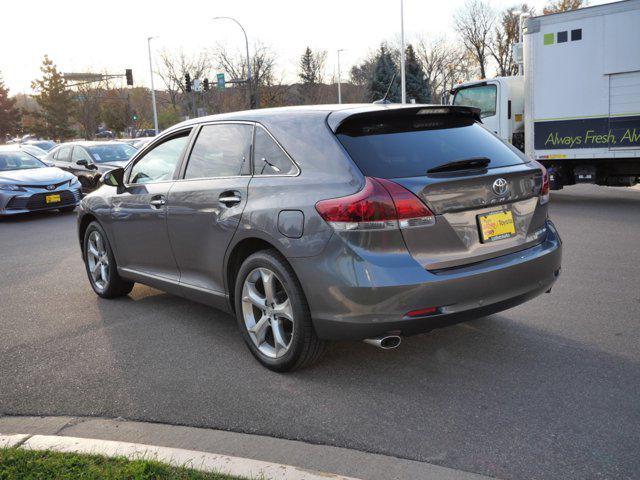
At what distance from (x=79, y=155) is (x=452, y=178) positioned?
15108 mm

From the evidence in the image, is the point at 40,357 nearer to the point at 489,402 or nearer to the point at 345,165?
the point at 345,165

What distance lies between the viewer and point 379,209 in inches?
131

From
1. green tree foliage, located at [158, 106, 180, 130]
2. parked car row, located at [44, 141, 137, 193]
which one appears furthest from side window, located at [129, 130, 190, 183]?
green tree foliage, located at [158, 106, 180, 130]

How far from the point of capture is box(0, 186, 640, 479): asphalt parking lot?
9.93 ft

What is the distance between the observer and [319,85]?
231 ft

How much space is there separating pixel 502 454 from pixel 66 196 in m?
12.4

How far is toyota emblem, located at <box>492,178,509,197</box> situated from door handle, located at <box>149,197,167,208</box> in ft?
8.15

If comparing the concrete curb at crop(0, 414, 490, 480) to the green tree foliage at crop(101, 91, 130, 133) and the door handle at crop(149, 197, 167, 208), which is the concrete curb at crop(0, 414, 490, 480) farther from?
the green tree foliage at crop(101, 91, 130, 133)

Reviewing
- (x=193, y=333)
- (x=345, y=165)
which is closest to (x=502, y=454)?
(x=345, y=165)

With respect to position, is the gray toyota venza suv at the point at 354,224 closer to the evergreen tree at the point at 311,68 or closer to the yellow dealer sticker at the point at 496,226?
the yellow dealer sticker at the point at 496,226

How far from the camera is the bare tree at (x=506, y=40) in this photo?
57406 mm

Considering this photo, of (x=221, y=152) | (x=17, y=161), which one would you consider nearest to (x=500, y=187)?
(x=221, y=152)

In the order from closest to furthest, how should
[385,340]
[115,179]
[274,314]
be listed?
[385,340] < [274,314] < [115,179]

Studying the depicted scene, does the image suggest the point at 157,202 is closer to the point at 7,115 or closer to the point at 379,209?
the point at 379,209
